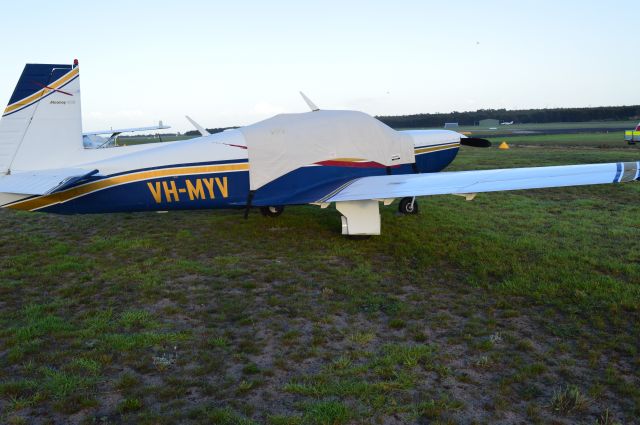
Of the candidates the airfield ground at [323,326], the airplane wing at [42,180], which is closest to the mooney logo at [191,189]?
the airfield ground at [323,326]

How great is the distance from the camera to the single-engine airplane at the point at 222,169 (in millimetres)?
7691

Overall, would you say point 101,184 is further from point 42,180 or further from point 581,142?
point 581,142

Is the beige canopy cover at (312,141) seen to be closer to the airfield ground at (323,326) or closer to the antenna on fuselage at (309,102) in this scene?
the antenna on fuselage at (309,102)

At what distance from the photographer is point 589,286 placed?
6125 mm

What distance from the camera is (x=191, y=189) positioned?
849cm

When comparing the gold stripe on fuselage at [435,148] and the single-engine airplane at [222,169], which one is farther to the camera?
the gold stripe on fuselage at [435,148]

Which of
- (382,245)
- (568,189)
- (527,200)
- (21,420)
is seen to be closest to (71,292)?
(21,420)

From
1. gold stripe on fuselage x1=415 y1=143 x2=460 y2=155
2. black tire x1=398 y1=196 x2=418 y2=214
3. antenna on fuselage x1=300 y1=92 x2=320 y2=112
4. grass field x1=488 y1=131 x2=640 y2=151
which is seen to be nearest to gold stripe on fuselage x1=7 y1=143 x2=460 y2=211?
antenna on fuselage x1=300 y1=92 x2=320 y2=112

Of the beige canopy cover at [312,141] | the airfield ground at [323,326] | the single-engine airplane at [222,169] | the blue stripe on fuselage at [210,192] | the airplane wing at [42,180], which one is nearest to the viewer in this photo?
the airfield ground at [323,326]

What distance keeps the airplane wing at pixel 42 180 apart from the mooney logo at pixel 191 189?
3.78 feet

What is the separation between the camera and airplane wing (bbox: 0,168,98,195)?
23.5ft

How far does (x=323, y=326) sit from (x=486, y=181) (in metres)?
4.40

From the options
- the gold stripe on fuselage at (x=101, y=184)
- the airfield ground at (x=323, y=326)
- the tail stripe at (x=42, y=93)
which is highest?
the tail stripe at (x=42, y=93)

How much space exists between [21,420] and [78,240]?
678 centimetres
